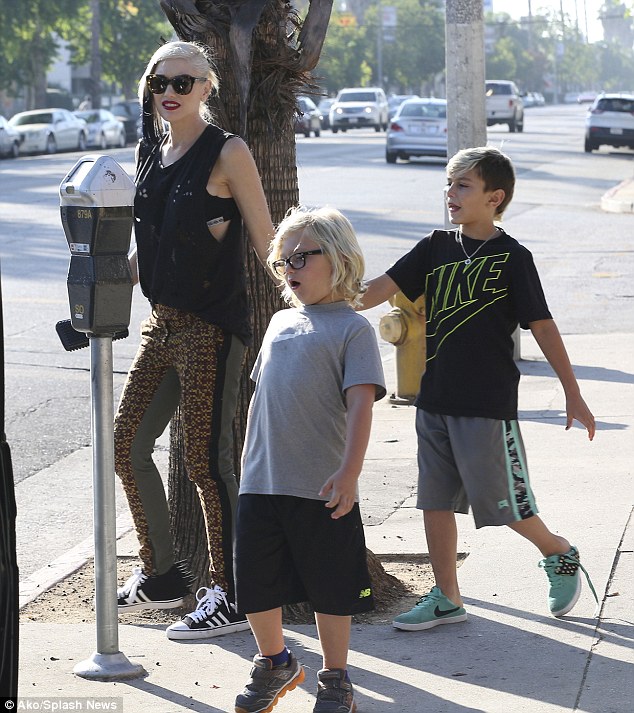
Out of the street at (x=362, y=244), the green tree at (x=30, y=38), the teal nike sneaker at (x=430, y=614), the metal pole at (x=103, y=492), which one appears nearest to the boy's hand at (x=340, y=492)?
the metal pole at (x=103, y=492)

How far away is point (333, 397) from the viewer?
373 cm

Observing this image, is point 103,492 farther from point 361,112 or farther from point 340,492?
point 361,112

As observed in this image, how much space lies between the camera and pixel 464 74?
9.12 meters

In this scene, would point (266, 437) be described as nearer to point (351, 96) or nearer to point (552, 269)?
point (552, 269)

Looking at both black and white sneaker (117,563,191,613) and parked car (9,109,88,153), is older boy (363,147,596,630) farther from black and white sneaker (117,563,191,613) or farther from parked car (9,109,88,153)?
parked car (9,109,88,153)

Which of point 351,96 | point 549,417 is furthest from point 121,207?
point 351,96

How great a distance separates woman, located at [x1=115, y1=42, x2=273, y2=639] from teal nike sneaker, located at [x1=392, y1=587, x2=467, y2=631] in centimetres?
56

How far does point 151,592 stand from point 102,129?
41.9m

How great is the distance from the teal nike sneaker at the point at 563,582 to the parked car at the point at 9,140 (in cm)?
3736

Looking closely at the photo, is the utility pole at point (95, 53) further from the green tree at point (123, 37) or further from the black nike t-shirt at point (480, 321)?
the black nike t-shirt at point (480, 321)

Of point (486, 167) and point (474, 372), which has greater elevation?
point (486, 167)

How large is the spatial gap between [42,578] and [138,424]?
1.18 m

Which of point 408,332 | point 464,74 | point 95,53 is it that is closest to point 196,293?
point 408,332

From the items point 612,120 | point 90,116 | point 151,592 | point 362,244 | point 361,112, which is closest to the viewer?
point 151,592
